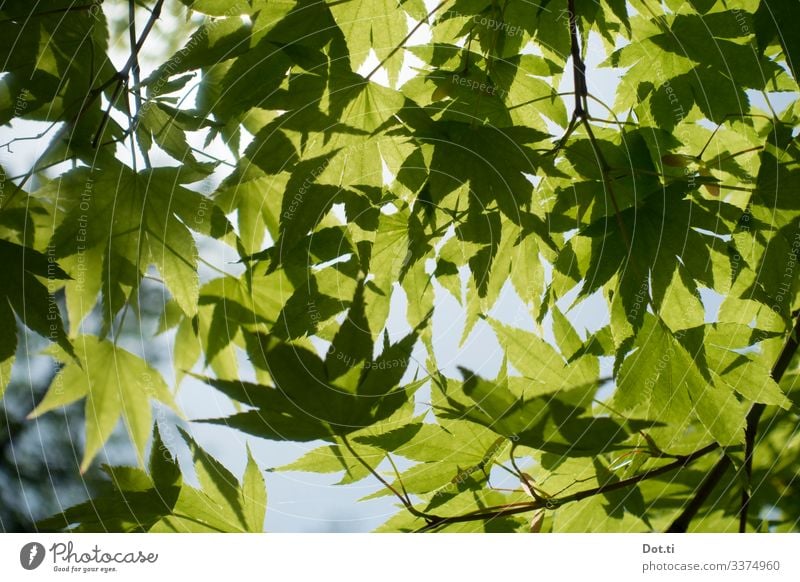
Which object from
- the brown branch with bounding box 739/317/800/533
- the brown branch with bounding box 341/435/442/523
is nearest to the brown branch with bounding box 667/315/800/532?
the brown branch with bounding box 739/317/800/533

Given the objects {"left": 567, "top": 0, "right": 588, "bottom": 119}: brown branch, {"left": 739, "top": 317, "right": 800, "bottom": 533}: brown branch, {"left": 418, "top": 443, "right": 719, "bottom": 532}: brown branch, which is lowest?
{"left": 418, "top": 443, "right": 719, "bottom": 532}: brown branch

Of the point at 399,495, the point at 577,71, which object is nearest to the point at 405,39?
the point at 577,71

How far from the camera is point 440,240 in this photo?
1.64 ft

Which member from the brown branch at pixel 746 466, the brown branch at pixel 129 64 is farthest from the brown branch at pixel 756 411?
the brown branch at pixel 129 64

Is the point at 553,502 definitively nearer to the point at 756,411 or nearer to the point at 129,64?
the point at 756,411

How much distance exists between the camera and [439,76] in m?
0.49

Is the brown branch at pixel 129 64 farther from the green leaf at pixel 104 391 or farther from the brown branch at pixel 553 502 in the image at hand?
the brown branch at pixel 553 502

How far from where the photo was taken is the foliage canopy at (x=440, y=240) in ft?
1.42

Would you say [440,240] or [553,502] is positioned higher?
[440,240]

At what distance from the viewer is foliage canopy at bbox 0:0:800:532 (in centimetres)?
43

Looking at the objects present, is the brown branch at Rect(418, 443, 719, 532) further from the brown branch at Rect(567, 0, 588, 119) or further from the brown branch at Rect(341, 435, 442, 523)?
the brown branch at Rect(567, 0, 588, 119)

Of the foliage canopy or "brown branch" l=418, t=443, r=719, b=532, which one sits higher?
the foliage canopy
